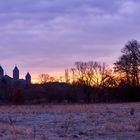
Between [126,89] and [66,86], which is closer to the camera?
[126,89]

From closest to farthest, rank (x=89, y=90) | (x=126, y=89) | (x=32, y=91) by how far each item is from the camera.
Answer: (x=126, y=89) → (x=89, y=90) → (x=32, y=91)

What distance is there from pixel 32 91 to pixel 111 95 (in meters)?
26.5

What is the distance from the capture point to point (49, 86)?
12769 cm

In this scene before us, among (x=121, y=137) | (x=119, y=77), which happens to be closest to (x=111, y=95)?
(x=119, y=77)

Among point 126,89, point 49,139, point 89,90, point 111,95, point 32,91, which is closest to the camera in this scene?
point 49,139

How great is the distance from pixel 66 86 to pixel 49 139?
109 meters

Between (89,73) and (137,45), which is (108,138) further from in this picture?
(89,73)

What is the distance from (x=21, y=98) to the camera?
4114 inches

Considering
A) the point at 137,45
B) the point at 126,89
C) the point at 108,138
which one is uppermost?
the point at 137,45

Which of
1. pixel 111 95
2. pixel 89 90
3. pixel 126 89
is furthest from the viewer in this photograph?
pixel 89 90

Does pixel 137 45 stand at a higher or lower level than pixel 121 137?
higher

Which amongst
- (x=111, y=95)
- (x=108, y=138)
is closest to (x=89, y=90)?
(x=111, y=95)

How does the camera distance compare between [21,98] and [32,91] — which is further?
[32,91]

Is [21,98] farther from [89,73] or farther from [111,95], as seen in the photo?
[89,73]
